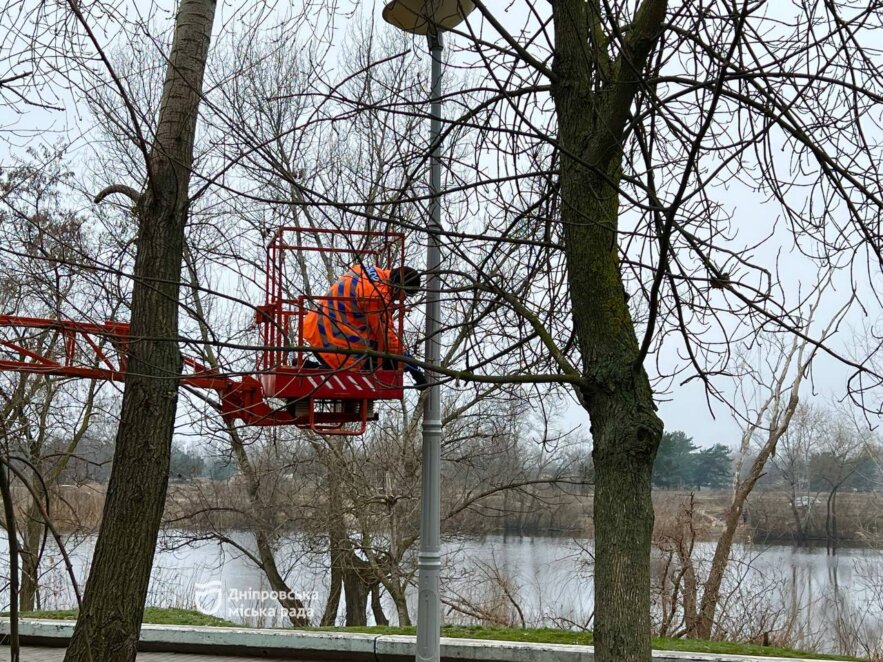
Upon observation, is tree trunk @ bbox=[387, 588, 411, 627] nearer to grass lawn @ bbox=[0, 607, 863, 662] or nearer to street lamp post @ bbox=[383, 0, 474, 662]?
grass lawn @ bbox=[0, 607, 863, 662]

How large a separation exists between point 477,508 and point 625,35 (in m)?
15.2

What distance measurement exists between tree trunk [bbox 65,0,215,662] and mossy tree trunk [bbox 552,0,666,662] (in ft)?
8.96

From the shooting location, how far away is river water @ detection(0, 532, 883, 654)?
525 inches

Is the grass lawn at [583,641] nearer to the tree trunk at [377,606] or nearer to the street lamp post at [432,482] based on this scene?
the street lamp post at [432,482]

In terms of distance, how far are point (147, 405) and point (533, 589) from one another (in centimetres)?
1364

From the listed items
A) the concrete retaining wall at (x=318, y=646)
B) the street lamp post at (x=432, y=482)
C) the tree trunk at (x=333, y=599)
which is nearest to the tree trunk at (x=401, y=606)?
the tree trunk at (x=333, y=599)

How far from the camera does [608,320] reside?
4125 mm

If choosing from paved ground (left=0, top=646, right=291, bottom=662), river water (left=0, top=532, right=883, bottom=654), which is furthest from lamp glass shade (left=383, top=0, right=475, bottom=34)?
river water (left=0, top=532, right=883, bottom=654)

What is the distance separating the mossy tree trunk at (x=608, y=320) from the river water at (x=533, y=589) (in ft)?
29.3

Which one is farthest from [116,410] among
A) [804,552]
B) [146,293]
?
[804,552]

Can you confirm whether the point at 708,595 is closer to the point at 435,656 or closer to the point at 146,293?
the point at 435,656

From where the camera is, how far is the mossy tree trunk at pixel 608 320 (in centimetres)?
373

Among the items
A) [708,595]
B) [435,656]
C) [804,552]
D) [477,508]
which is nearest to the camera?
[435,656]

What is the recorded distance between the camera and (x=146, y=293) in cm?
628
